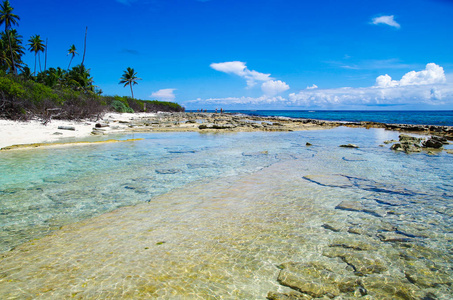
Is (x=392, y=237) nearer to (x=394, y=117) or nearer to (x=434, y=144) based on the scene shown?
(x=434, y=144)

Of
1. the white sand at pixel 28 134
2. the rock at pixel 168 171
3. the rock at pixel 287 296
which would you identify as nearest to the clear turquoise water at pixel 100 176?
the rock at pixel 168 171

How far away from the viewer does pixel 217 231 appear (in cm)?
398

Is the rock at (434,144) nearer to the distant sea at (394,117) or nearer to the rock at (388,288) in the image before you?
the rock at (388,288)

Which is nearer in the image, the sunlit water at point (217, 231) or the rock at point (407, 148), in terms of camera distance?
the sunlit water at point (217, 231)

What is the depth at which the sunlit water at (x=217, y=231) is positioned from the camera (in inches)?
107

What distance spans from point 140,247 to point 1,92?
21.2 m

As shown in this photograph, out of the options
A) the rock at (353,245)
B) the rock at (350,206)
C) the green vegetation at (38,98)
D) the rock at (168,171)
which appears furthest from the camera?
the green vegetation at (38,98)

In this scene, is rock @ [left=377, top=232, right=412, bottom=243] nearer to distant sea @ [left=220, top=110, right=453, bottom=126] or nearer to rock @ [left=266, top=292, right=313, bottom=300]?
rock @ [left=266, top=292, right=313, bottom=300]

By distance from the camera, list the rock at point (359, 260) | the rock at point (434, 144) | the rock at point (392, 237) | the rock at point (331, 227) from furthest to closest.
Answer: the rock at point (434, 144) < the rock at point (331, 227) < the rock at point (392, 237) < the rock at point (359, 260)

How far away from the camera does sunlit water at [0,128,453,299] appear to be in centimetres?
271

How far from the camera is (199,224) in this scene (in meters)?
4.24

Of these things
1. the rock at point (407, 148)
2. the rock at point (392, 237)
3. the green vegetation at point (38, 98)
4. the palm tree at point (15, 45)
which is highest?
the palm tree at point (15, 45)

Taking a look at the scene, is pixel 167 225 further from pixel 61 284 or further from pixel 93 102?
pixel 93 102

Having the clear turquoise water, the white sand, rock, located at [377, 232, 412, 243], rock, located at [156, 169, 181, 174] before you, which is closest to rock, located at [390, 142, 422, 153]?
the clear turquoise water
